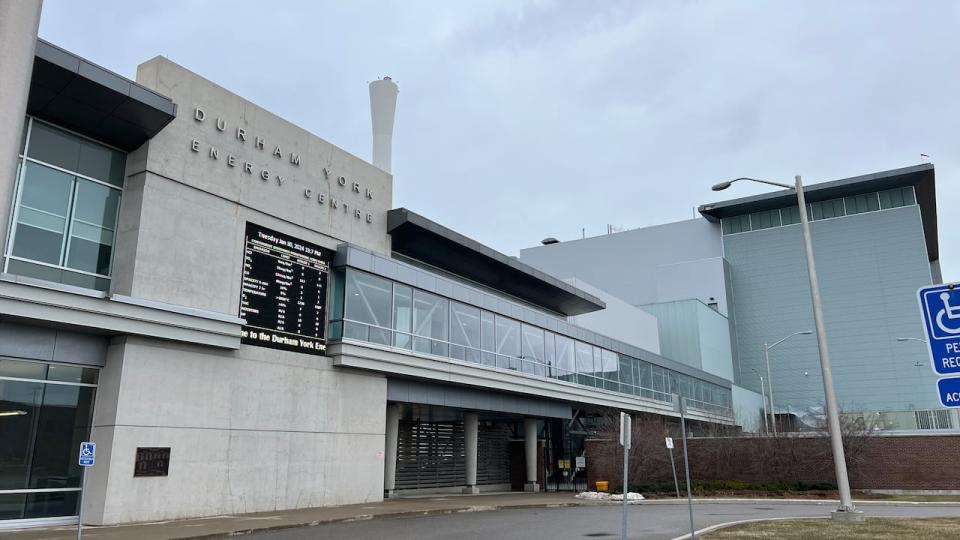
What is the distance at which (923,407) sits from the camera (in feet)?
205

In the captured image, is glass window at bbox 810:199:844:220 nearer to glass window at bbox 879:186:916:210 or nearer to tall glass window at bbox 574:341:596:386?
glass window at bbox 879:186:916:210

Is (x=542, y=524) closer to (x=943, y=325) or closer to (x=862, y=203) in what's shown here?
(x=943, y=325)

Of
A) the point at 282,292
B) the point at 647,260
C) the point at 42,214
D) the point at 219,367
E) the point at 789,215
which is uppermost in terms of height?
the point at 789,215

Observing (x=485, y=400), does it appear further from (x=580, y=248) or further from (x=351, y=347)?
(x=580, y=248)

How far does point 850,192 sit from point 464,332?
55.4 metres

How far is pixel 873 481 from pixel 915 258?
41291 mm

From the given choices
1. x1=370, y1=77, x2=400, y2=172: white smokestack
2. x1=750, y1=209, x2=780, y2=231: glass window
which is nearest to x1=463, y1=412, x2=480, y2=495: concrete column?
x1=370, y1=77, x2=400, y2=172: white smokestack

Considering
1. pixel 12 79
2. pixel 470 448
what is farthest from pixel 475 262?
pixel 12 79

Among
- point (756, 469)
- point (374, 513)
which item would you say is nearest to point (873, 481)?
point (756, 469)

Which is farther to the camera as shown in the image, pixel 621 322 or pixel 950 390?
pixel 621 322

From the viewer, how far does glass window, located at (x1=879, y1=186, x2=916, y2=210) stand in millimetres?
67000

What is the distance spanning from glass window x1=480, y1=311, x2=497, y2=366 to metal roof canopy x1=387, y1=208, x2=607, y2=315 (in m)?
3.13

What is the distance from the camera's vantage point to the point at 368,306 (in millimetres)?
24812

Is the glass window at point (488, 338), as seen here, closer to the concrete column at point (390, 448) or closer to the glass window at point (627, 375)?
the concrete column at point (390, 448)
